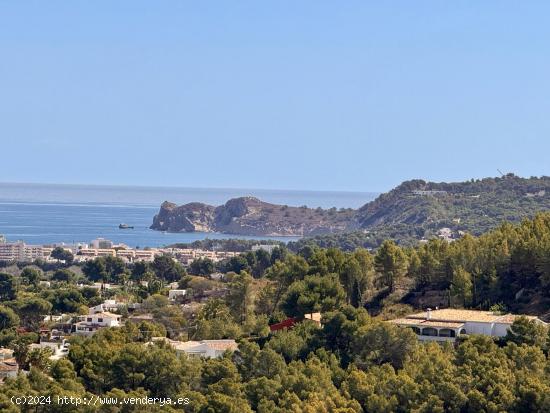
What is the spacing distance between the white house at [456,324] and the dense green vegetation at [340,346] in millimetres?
1625

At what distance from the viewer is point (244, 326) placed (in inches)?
2069

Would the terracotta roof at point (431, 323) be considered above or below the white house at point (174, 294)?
above

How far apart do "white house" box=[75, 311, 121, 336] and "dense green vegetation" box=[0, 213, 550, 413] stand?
2023 mm

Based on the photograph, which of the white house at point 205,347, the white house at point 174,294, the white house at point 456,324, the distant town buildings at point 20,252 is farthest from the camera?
the distant town buildings at point 20,252

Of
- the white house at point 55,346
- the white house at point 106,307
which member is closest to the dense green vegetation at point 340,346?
the white house at point 55,346

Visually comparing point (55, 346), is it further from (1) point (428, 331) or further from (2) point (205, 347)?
(1) point (428, 331)

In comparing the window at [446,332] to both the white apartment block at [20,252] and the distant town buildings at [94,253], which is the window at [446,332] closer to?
the distant town buildings at [94,253]

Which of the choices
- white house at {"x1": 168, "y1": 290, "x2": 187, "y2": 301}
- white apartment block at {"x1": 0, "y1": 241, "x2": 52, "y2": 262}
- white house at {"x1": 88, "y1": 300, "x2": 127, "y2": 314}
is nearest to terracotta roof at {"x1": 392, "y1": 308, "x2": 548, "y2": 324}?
white house at {"x1": 88, "y1": 300, "x2": 127, "y2": 314}

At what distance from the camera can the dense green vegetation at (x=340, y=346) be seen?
119 feet

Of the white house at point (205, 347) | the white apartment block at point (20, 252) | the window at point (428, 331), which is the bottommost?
the white apartment block at point (20, 252)

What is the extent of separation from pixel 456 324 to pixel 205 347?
31.0ft

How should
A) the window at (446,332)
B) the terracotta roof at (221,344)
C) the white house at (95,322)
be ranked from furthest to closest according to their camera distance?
the white house at (95,322)
the terracotta roof at (221,344)
the window at (446,332)

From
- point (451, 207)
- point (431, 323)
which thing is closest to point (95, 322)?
point (431, 323)

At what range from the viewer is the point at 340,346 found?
143 ft
